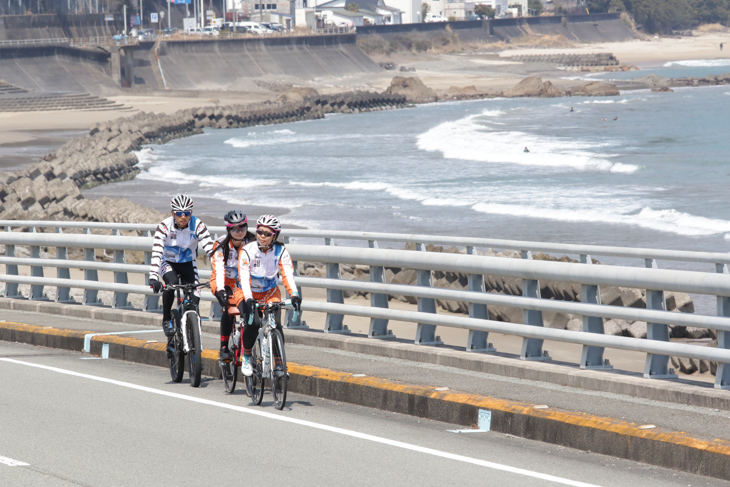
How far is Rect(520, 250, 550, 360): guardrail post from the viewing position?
8484 mm

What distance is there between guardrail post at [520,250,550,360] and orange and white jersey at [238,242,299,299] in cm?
193

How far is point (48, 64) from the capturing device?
9238cm

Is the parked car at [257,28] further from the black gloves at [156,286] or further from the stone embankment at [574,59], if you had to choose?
the black gloves at [156,286]

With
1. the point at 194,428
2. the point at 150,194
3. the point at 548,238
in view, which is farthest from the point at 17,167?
the point at 194,428

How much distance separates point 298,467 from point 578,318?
8.37 meters

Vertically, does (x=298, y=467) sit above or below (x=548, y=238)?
above

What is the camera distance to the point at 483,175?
138 ft

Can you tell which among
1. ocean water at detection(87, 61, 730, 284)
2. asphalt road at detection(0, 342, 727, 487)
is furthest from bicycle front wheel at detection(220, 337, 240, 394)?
ocean water at detection(87, 61, 730, 284)

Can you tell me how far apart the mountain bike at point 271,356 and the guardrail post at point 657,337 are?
2699 mm

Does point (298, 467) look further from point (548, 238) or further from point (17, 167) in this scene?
point (17, 167)

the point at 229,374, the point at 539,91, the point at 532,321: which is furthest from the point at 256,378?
the point at 539,91

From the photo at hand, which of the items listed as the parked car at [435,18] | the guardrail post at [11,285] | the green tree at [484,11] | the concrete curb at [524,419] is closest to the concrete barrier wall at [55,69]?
the guardrail post at [11,285]

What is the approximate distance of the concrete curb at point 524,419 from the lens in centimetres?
623

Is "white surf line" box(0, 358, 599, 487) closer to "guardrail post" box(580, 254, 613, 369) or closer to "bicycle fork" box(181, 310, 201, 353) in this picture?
"bicycle fork" box(181, 310, 201, 353)
